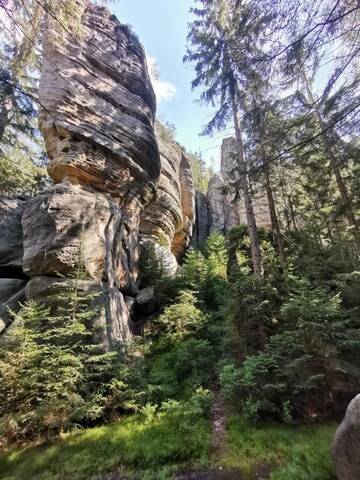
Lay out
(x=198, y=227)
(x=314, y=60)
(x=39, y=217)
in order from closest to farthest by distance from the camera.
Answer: (x=314, y=60) < (x=39, y=217) < (x=198, y=227)

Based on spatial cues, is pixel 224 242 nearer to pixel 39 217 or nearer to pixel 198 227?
pixel 198 227

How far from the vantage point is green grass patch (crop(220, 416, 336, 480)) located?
13.6ft

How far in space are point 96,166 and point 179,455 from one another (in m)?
9.03

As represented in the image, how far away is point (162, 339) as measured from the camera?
9250 mm

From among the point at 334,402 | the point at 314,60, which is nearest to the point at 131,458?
the point at 334,402

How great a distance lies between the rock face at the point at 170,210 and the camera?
635 inches

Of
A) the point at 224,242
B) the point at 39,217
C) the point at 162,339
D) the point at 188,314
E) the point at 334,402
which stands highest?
the point at 224,242

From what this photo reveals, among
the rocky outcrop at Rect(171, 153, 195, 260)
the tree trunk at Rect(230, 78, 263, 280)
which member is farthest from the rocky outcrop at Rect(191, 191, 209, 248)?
the tree trunk at Rect(230, 78, 263, 280)

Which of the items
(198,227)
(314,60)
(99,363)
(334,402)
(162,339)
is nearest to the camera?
(314,60)

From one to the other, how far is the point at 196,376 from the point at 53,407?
10.9 feet

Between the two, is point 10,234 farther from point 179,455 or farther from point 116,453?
point 179,455

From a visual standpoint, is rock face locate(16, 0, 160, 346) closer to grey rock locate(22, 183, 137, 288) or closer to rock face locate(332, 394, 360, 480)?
grey rock locate(22, 183, 137, 288)

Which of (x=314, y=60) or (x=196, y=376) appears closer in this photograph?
(x=314, y=60)

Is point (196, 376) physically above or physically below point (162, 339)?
below
